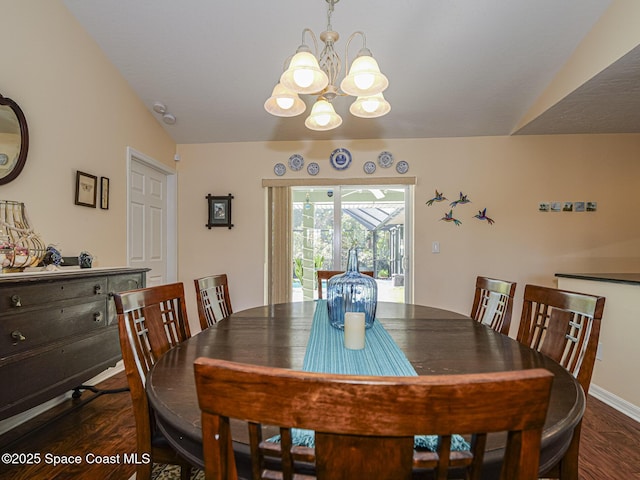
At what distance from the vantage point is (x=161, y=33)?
2443mm

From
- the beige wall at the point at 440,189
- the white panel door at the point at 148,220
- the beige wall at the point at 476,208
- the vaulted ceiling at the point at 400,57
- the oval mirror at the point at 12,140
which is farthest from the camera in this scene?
the beige wall at the point at 476,208

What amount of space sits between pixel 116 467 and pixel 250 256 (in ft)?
7.35

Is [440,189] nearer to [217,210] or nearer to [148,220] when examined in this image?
[217,210]

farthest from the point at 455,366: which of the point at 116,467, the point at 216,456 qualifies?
the point at 116,467

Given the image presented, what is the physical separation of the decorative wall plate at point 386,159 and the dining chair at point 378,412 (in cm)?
332

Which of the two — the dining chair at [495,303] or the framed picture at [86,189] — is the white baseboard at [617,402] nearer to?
the dining chair at [495,303]

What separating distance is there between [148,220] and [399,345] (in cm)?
303

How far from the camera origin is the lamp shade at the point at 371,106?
1693 millimetres

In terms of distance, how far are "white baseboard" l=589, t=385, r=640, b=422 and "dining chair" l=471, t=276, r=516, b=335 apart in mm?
1243

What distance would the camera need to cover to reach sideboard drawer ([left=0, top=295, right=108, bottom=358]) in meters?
1.46

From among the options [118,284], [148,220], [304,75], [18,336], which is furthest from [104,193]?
[304,75]

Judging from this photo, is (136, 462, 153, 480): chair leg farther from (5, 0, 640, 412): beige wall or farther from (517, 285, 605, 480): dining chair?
(5, 0, 640, 412): beige wall

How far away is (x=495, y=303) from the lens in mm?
1812

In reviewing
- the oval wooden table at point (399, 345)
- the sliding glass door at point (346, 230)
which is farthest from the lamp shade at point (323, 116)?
the sliding glass door at point (346, 230)
